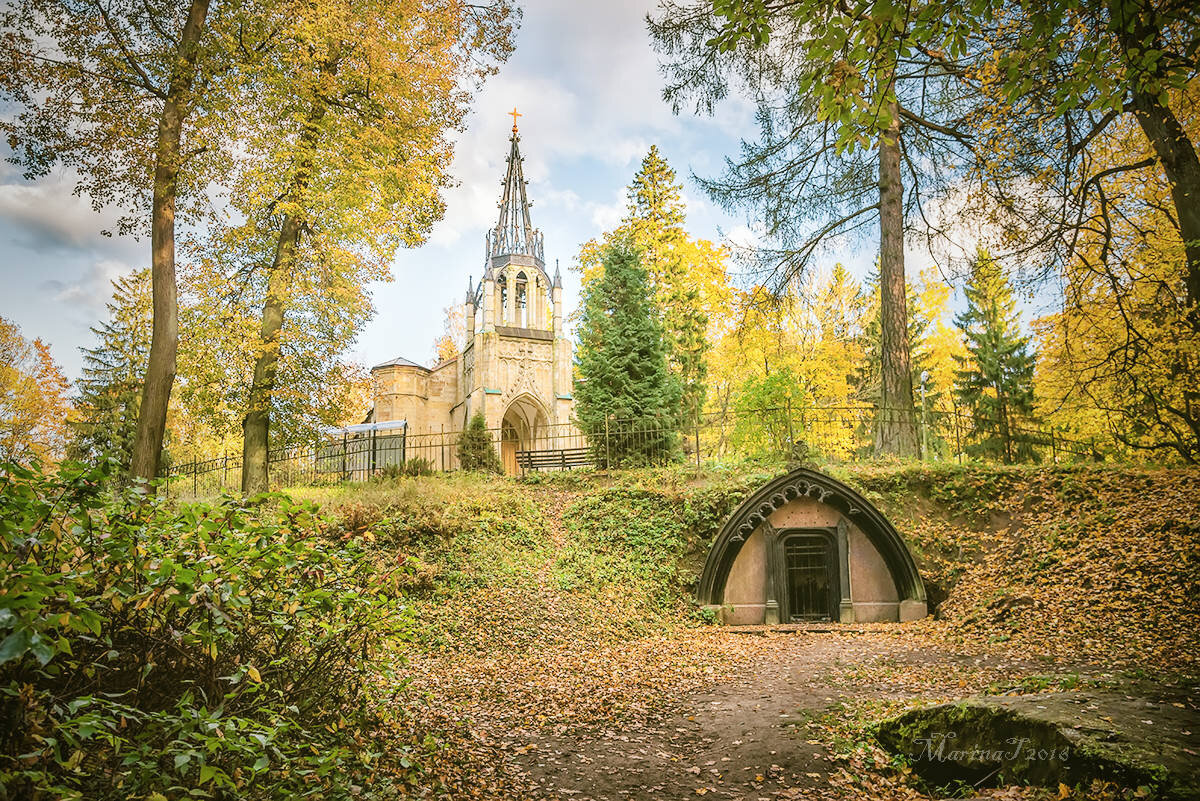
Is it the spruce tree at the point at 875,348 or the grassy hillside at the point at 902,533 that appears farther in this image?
the spruce tree at the point at 875,348

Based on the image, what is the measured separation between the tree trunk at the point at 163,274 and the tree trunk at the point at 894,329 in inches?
555

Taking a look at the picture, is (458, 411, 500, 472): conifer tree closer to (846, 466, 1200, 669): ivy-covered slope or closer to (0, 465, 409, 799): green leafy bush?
(846, 466, 1200, 669): ivy-covered slope

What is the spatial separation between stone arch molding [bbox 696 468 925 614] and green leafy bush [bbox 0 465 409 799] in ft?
28.0

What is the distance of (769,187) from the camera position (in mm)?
16484

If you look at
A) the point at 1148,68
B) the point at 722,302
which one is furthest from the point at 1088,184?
the point at 722,302

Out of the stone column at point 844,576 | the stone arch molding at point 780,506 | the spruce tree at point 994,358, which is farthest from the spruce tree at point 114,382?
the spruce tree at point 994,358

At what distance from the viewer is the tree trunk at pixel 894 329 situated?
567 inches

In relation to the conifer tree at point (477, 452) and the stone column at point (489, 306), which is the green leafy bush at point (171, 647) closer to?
the conifer tree at point (477, 452)

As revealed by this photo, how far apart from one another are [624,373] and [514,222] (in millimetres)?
16882

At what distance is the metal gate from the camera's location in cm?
1240

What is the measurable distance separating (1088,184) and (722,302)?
17.9m

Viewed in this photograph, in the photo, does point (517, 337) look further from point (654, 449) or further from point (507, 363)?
point (654, 449)

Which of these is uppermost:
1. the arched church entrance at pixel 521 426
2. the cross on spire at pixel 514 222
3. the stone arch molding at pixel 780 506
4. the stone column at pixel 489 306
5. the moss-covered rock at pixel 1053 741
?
the cross on spire at pixel 514 222

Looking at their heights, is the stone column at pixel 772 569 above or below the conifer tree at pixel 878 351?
below
